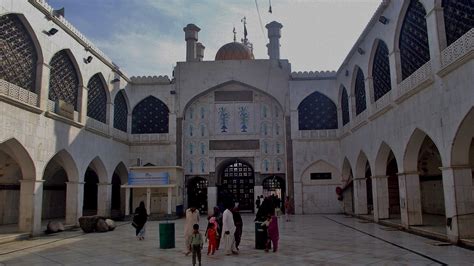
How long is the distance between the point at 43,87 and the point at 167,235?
684 centimetres

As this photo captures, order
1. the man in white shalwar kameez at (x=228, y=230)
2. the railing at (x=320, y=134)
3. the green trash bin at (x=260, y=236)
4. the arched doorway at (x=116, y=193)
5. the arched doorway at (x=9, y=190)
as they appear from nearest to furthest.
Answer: the man in white shalwar kameez at (x=228, y=230)
the green trash bin at (x=260, y=236)
the arched doorway at (x=9, y=190)
the railing at (x=320, y=134)
the arched doorway at (x=116, y=193)

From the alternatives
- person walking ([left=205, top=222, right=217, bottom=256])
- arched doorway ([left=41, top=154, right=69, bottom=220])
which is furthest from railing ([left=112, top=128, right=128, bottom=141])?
person walking ([left=205, top=222, right=217, bottom=256])

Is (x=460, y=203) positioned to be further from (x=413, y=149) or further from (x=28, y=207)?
(x=28, y=207)

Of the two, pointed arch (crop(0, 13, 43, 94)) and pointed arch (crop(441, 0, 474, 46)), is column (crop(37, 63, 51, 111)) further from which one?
pointed arch (crop(441, 0, 474, 46))

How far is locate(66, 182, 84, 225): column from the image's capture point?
14.6 m

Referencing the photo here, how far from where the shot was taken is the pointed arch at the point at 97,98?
54.0 ft

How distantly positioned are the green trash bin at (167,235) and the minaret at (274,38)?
1376cm

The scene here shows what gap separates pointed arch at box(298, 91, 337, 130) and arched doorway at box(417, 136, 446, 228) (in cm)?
455

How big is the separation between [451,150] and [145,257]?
23.3ft

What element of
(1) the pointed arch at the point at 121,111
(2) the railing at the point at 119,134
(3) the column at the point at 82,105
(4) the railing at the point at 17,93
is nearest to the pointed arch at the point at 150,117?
(1) the pointed arch at the point at 121,111

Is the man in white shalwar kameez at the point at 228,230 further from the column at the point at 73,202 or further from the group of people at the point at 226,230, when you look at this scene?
the column at the point at 73,202

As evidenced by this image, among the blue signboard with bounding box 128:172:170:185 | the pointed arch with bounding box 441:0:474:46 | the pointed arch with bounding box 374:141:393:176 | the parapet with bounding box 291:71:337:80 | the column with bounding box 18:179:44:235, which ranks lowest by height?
the column with bounding box 18:179:44:235

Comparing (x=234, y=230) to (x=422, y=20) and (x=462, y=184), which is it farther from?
(x=422, y=20)

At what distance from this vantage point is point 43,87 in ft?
41.5
